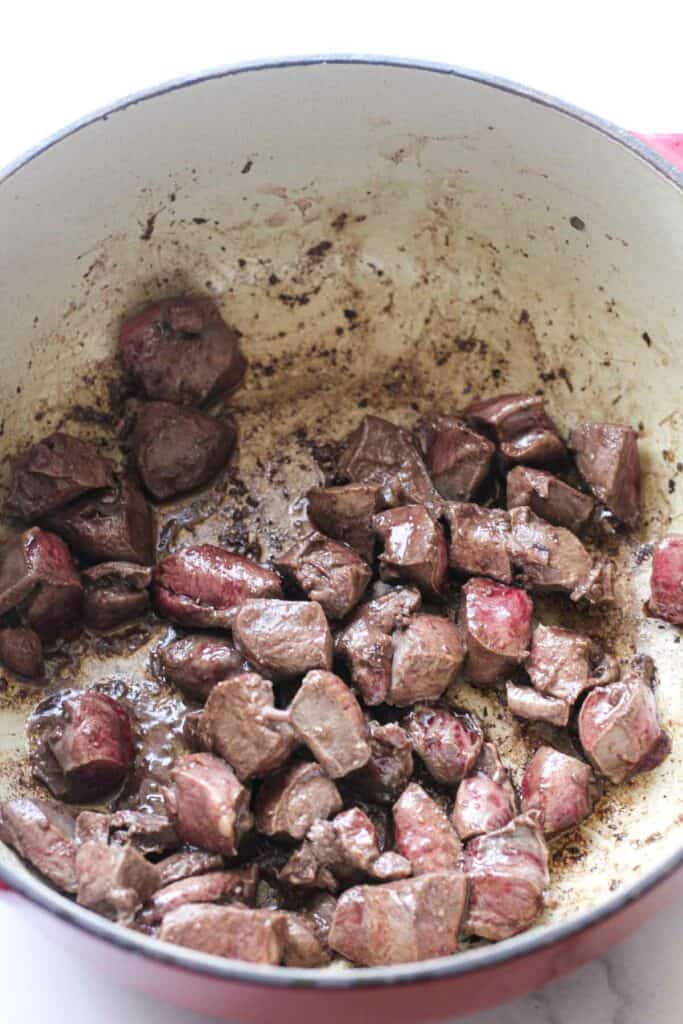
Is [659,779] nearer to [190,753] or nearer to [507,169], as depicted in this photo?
[190,753]

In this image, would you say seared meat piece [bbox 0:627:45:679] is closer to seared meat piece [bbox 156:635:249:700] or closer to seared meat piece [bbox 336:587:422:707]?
seared meat piece [bbox 156:635:249:700]

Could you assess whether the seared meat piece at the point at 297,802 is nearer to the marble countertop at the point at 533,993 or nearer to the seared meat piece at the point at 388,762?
the seared meat piece at the point at 388,762

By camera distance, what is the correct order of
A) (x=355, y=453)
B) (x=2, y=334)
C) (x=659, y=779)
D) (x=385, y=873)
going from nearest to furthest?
(x=385, y=873), (x=659, y=779), (x=2, y=334), (x=355, y=453)

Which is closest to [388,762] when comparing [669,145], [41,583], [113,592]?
[113,592]

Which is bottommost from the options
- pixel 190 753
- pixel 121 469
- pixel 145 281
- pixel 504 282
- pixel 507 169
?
pixel 190 753

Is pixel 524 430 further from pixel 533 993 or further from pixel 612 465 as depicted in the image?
pixel 533 993

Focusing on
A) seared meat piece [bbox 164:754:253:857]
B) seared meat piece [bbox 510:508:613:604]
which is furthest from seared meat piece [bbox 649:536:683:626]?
seared meat piece [bbox 164:754:253:857]

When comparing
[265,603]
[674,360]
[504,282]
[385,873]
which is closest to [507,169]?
[504,282]
